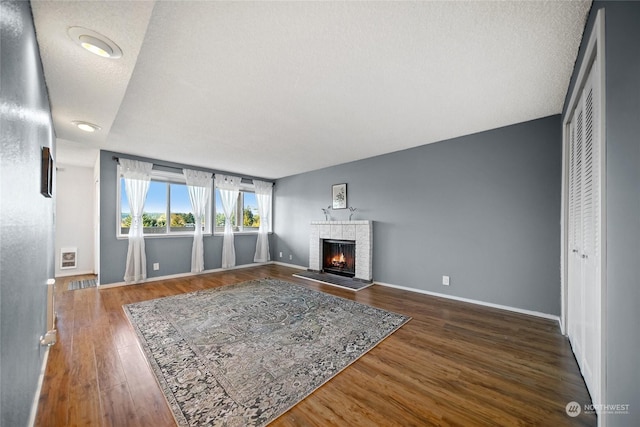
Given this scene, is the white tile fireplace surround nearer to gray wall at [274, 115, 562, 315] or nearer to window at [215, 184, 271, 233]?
gray wall at [274, 115, 562, 315]

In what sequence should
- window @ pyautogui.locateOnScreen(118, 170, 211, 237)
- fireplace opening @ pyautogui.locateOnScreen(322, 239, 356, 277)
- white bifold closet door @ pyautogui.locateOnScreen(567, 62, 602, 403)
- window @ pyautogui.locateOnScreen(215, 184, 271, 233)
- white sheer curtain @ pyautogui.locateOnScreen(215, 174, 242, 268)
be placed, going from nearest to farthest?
1. white bifold closet door @ pyautogui.locateOnScreen(567, 62, 602, 403)
2. window @ pyautogui.locateOnScreen(118, 170, 211, 237)
3. fireplace opening @ pyautogui.locateOnScreen(322, 239, 356, 277)
4. white sheer curtain @ pyautogui.locateOnScreen(215, 174, 242, 268)
5. window @ pyautogui.locateOnScreen(215, 184, 271, 233)

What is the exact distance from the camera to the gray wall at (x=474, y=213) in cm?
292

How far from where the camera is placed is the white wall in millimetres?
5086

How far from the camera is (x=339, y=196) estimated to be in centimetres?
524

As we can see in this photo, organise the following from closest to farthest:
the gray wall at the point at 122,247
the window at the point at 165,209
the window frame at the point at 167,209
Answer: the gray wall at the point at 122,247, the window frame at the point at 167,209, the window at the point at 165,209

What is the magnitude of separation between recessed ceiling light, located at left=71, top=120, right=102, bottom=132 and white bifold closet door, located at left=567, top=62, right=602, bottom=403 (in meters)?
4.59

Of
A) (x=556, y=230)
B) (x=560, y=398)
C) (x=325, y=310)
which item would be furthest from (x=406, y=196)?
(x=560, y=398)

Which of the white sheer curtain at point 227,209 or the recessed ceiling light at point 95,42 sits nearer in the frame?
the recessed ceiling light at point 95,42

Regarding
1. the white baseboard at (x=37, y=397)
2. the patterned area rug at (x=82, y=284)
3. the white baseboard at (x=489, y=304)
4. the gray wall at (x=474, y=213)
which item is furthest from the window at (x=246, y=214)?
the white baseboard at (x=37, y=397)

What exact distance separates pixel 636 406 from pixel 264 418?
1.73 m

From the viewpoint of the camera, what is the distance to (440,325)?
272 centimetres

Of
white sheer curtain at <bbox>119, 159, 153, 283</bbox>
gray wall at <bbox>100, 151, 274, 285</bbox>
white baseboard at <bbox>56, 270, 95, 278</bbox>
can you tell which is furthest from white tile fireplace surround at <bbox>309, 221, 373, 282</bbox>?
white baseboard at <bbox>56, 270, 95, 278</bbox>

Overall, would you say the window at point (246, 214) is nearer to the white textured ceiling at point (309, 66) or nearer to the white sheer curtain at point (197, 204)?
the white sheer curtain at point (197, 204)

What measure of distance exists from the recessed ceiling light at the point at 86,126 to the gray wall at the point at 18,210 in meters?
1.59
